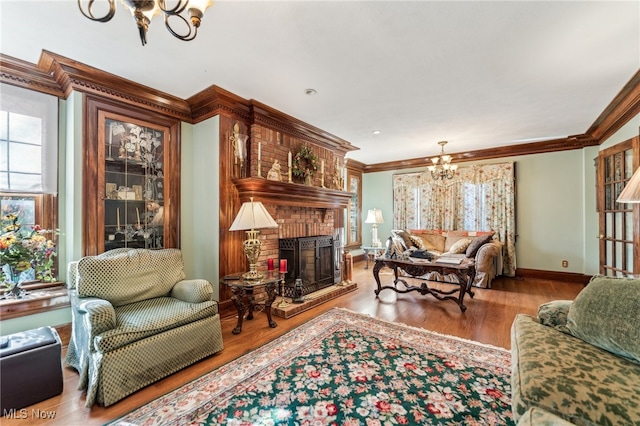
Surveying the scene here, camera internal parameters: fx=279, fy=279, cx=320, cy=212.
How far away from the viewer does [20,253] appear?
2.28m

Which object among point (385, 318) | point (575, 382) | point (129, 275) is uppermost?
point (129, 275)

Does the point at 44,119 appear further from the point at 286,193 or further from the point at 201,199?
the point at 286,193

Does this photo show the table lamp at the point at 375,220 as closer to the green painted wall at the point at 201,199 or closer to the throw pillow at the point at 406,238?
Result: the throw pillow at the point at 406,238

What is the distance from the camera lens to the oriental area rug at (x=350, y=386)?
64.3 inches

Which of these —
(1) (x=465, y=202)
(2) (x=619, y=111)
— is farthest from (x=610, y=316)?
(1) (x=465, y=202)

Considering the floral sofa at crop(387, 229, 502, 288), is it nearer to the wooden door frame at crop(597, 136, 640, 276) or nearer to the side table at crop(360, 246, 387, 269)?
the side table at crop(360, 246, 387, 269)

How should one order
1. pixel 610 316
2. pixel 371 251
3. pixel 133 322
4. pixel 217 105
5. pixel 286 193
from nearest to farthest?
pixel 610 316, pixel 133 322, pixel 217 105, pixel 286 193, pixel 371 251

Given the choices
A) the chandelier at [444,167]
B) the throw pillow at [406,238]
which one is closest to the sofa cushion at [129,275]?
the throw pillow at [406,238]

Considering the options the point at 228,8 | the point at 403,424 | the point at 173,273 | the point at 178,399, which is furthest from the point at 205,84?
the point at 403,424

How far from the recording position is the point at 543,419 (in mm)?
979

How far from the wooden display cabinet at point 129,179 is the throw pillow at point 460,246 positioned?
467cm

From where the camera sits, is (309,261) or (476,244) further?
(476,244)

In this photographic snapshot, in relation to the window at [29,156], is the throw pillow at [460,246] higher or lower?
lower

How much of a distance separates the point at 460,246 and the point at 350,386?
13.5ft
